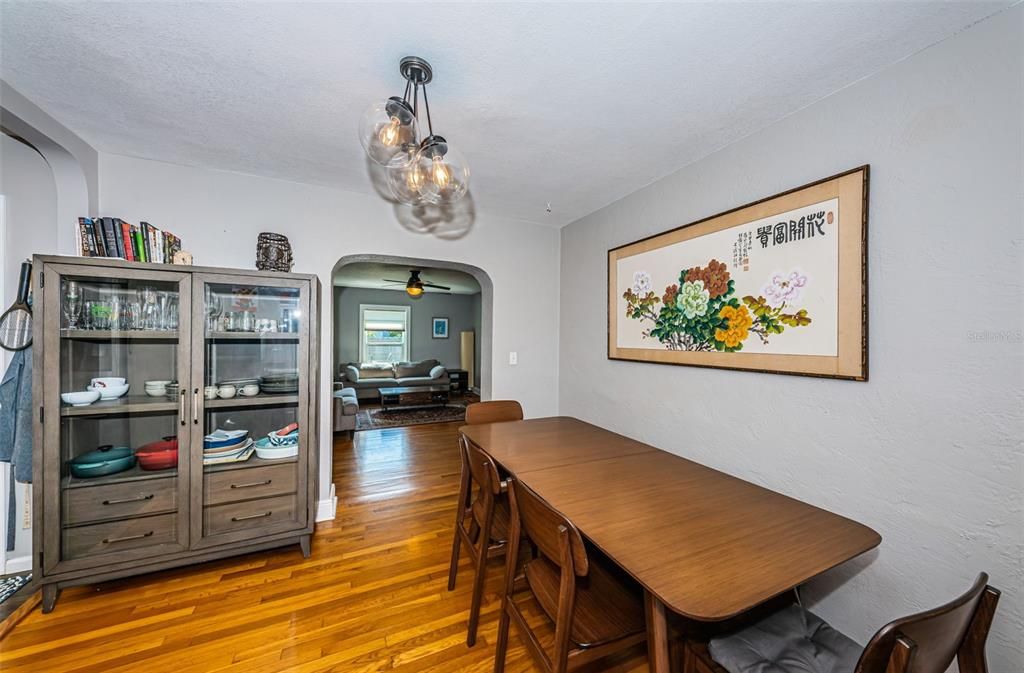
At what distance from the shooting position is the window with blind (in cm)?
793

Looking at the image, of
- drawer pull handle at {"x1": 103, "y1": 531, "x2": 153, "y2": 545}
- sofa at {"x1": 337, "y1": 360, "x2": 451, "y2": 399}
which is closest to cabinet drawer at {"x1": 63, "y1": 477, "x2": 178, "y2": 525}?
drawer pull handle at {"x1": 103, "y1": 531, "x2": 153, "y2": 545}

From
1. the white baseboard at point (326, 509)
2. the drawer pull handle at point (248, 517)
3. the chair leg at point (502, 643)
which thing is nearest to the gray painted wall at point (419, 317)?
the white baseboard at point (326, 509)

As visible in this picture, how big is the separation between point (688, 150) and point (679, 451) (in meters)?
1.71

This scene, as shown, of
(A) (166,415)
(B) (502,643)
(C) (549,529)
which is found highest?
(A) (166,415)

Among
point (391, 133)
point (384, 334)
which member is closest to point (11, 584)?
point (391, 133)

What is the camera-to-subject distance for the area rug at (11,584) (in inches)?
71.8

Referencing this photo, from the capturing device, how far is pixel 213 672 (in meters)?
1.45

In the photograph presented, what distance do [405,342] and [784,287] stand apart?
761cm

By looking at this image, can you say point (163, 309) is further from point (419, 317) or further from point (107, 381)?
point (419, 317)

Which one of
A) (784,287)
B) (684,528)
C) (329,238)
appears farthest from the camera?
(329,238)

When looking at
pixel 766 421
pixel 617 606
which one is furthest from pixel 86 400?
pixel 766 421

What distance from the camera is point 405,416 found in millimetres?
5914

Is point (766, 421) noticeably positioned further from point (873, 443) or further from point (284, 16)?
point (284, 16)

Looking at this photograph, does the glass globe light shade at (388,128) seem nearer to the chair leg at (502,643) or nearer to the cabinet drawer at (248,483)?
the chair leg at (502,643)
